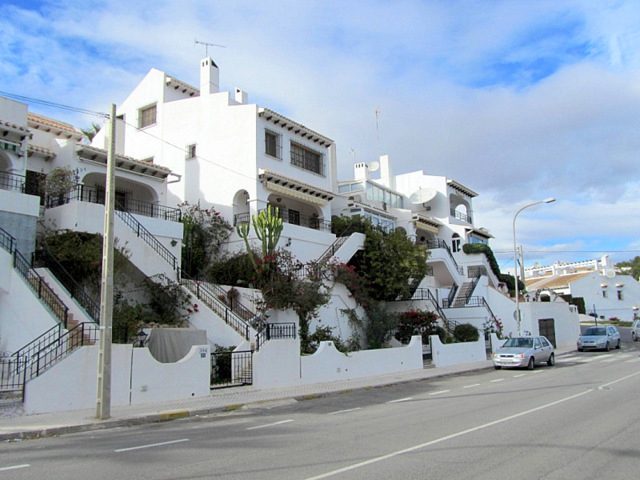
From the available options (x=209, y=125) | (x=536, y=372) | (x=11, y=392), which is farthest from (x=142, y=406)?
(x=209, y=125)

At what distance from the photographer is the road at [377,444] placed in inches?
291

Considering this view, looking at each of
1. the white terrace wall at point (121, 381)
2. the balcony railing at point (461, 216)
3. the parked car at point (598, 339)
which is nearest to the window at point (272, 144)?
the white terrace wall at point (121, 381)

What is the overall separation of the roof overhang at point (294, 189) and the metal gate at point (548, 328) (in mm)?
19547

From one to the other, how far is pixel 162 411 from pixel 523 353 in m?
17.2

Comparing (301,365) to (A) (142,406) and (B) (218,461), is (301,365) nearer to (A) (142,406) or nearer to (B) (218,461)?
(A) (142,406)

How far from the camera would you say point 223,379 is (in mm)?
18328

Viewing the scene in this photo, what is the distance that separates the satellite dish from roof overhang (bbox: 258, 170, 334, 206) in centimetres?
1759

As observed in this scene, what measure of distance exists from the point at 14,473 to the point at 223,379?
418 inches

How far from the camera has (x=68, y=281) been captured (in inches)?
764

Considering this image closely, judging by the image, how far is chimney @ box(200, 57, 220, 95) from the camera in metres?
33.8

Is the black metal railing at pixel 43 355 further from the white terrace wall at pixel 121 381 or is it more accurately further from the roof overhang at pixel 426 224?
the roof overhang at pixel 426 224

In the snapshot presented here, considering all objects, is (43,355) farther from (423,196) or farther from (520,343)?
(423,196)

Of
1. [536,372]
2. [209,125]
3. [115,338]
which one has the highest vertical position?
[209,125]

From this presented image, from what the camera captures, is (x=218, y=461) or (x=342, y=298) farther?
(x=342, y=298)
